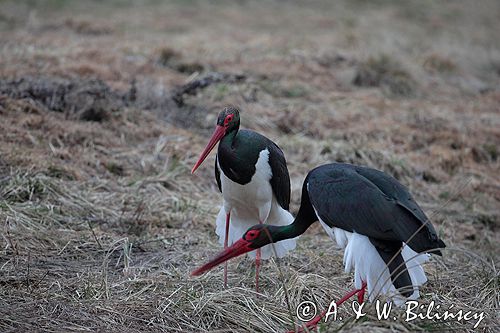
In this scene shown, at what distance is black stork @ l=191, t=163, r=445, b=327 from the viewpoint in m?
3.72

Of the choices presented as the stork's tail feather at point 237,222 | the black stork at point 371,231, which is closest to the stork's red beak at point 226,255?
the black stork at point 371,231

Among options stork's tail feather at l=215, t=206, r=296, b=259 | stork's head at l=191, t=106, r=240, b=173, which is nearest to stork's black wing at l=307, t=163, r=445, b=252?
stork's head at l=191, t=106, r=240, b=173

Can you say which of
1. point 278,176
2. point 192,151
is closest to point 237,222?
point 278,176

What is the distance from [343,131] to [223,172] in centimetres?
359

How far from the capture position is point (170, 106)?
26.0 feet

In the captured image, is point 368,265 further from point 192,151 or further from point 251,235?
point 192,151

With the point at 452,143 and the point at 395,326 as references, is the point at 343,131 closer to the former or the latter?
the point at 452,143

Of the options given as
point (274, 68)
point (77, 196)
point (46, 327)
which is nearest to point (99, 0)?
point (274, 68)

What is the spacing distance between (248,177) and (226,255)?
82cm

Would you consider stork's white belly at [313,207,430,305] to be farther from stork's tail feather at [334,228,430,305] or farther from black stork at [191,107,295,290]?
black stork at [191,107,295,290]

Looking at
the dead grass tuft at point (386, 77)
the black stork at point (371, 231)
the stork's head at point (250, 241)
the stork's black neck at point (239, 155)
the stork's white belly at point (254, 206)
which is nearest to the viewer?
the black stork at point (371, 231)

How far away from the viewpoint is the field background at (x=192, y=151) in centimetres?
412

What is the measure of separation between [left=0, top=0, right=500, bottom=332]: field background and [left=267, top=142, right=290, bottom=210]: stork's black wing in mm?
500

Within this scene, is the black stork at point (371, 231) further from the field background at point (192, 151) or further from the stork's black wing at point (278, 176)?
the stork's black wing at point (278, 176)
